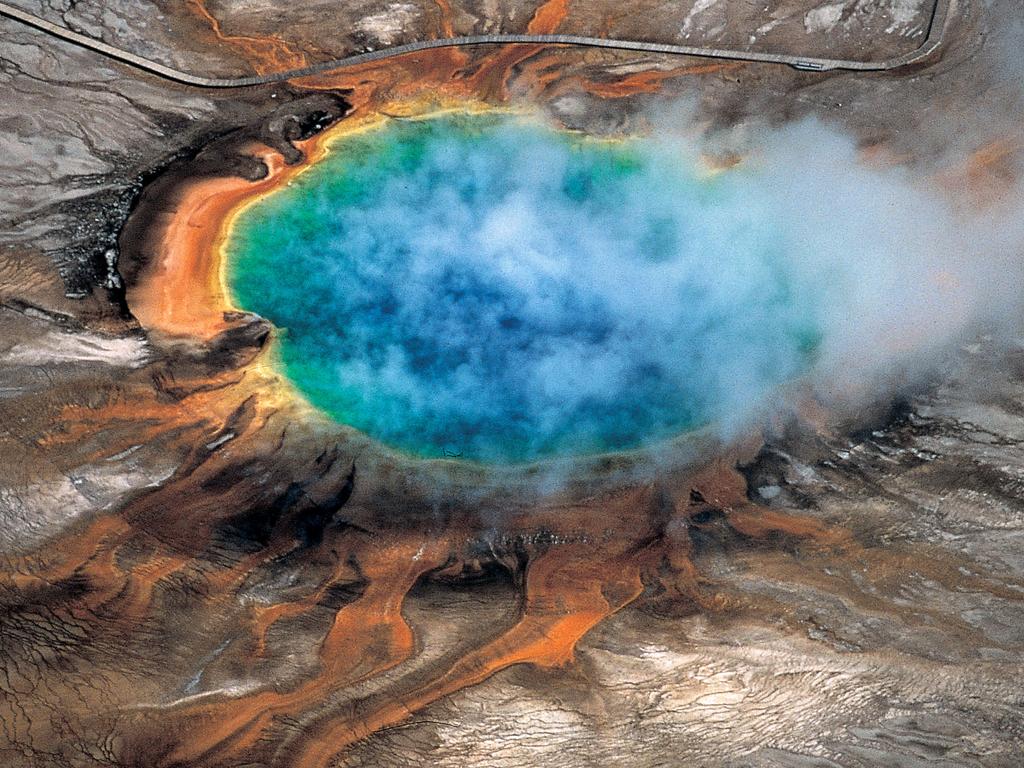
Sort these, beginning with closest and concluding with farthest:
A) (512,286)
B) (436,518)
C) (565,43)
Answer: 1. (436,518)
2. (565,43)
3. (512,286)

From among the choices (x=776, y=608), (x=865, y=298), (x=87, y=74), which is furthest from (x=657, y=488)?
(x=87, y=74)

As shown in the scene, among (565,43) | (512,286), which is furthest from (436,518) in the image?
(565,43)

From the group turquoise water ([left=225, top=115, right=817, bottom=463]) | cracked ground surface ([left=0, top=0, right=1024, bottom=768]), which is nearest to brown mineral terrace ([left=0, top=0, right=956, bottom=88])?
cracked ground surface ([left=0, top=0, right=1024, bottom=768])

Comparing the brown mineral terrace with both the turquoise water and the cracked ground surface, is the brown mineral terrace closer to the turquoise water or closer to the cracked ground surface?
the cracked ground surface

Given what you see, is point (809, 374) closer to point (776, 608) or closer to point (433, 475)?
point (776, 608)

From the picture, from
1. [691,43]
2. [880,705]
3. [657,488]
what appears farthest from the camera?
[691,43]

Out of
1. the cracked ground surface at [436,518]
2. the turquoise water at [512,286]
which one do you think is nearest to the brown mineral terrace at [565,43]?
the cracked ground surface at [436,518]

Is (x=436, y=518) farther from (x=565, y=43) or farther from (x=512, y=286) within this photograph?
(x=565, y=43)
